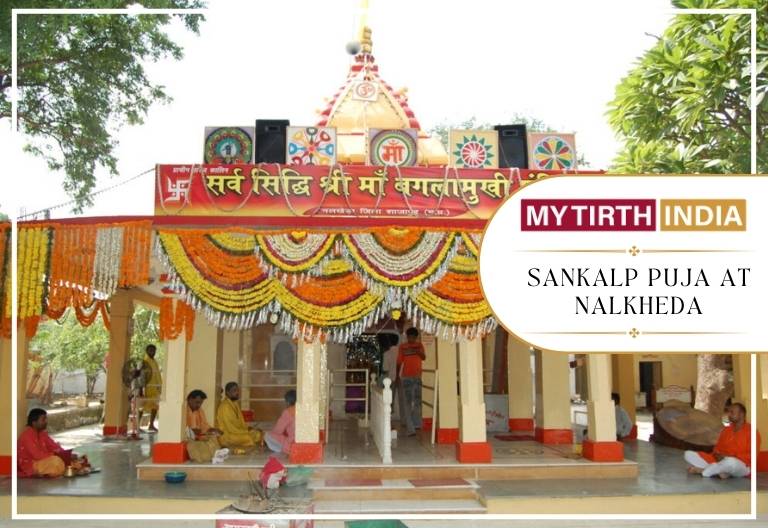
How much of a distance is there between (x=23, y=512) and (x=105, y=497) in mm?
768

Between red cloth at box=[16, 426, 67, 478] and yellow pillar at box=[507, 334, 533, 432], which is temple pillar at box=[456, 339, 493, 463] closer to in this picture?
yellow pillar at box=[507, 334, 533, 432]

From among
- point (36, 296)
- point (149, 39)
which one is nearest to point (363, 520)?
point (36, 296)

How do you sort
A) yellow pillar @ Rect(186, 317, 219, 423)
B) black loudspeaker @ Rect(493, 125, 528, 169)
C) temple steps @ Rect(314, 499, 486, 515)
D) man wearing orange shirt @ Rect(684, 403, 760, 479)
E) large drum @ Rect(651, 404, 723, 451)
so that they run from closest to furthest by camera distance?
1. temple steps @ Rect(314, 499, 486, 515)
2. man wearing orange shirt @ Rect(684, 403, 760, 479)
3. black loudspeaker @ Rect(493, 125, 528, 169)
4. yellow pillar @ Rect(186, 317, 219, 423)
5. large drum @ Rect(651, 404, 723, 451)

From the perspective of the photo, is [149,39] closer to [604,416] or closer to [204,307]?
[204,307]

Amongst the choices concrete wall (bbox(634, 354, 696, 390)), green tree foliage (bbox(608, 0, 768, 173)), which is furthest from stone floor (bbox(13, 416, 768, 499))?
concrete wall (bbox(634, 354, 696, 390))

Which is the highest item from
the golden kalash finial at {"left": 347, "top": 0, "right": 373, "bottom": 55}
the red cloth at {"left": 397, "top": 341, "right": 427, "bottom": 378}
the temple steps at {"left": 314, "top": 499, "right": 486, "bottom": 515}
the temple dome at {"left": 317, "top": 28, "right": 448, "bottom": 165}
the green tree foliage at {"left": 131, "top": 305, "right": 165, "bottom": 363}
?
the golden kalash finial at {"left": 347, "top": 0, "right": 373, "bottom": 55}

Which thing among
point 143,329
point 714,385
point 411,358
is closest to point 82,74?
point 411,358

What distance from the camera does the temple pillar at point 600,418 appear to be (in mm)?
8422

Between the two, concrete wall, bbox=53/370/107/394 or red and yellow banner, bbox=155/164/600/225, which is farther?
concrete wall, bbox=53/370/107/394

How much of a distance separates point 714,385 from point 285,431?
367 inches

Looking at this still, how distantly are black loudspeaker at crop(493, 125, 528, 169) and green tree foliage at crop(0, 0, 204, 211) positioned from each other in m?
4.49

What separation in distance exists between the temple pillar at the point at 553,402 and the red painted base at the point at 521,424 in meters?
1.02

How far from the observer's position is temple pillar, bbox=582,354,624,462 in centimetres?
842

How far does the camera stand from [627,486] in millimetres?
7562
